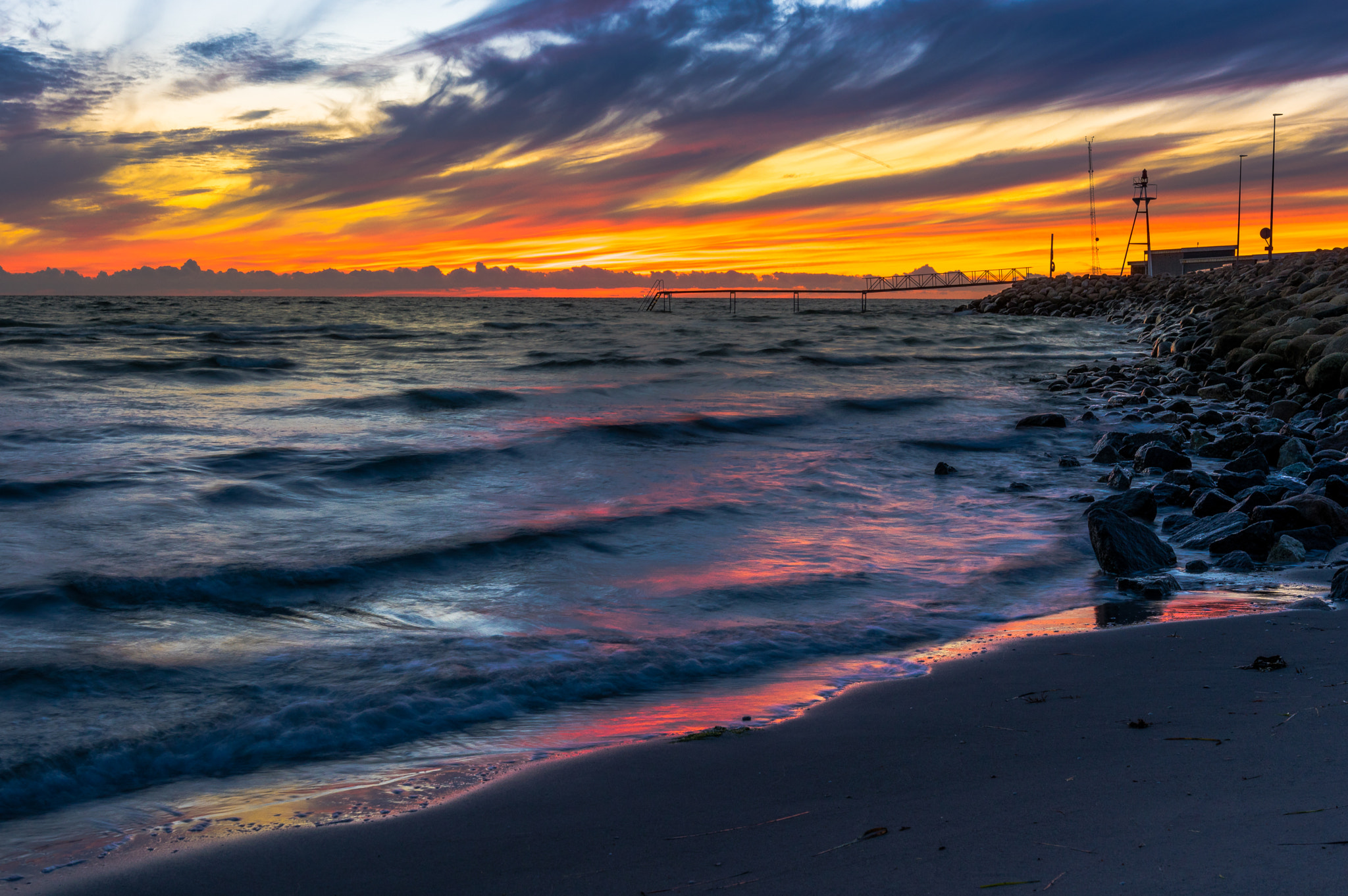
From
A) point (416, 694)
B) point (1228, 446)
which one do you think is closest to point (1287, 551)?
point (1228, 446)

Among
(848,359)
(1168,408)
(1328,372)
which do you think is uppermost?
(848,359)

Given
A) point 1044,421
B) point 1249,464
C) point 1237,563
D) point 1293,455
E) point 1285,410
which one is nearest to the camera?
point 1237,563

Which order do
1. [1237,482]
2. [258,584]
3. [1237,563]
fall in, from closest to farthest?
[1237,563], [258,584], [1237,482]

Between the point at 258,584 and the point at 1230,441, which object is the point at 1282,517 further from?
the point at 258,584

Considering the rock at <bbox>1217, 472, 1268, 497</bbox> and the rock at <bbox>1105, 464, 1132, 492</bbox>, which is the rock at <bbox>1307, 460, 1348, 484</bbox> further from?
the rock at <bbox>1105, 464, 1132, 492</bbox>

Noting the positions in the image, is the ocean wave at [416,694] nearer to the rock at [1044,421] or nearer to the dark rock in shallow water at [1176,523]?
the dark rock in shallow water at [1176,523]

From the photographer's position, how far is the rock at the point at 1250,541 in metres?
5.41

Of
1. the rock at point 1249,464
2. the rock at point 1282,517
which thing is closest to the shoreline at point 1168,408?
the rock at point 1282,517

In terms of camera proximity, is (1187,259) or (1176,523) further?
(1187,259)

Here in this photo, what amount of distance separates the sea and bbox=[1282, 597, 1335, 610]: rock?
0.70m

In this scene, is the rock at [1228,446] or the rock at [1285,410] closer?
the rock at [1228,446]

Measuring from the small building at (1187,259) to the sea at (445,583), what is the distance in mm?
73377

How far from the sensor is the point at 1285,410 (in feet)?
34.7

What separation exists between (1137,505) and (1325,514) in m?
1.18
